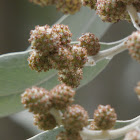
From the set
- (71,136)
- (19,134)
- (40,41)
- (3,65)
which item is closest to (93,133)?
(71,136)

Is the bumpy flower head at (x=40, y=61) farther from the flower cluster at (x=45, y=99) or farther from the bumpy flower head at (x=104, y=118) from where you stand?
the bumpy flower head at (x=104, y=118)

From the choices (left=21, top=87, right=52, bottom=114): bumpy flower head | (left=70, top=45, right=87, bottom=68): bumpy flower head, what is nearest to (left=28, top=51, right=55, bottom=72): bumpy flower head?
(left=70, top=45, right=87, bottom=68): bumpy flower head

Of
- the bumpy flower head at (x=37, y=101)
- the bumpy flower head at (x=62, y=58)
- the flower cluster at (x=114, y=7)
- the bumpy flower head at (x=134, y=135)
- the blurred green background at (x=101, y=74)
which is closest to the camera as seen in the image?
the bumpy flower head at (x=134, y=135)

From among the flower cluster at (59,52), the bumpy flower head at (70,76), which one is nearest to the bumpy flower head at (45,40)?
the flower cluster at (59,52)

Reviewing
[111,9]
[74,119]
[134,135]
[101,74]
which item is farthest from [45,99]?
[101,74]

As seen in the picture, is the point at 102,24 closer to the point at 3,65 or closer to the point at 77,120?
the point at 3,65

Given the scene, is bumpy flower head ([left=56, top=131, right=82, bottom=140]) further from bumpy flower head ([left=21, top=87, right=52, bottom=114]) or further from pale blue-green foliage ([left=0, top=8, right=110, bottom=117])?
pale blue-green foliage ([left=0, top=8, right=110, bottom=117])

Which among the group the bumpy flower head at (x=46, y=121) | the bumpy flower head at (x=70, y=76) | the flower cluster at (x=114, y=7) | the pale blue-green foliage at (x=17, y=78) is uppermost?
the pale blue-green foliage at (x=17, y=78)
